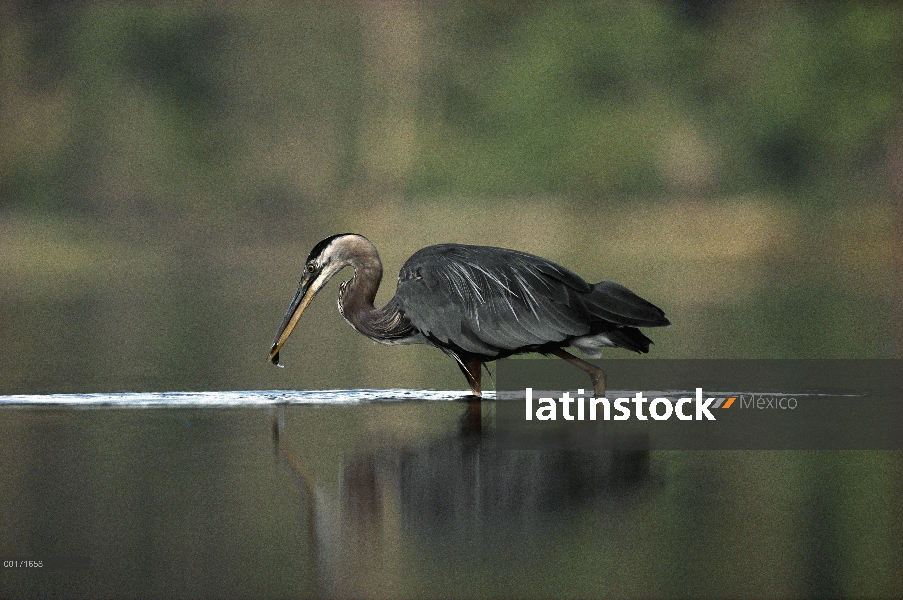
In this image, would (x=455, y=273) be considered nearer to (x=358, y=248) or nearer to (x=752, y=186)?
(x=358, y=248)

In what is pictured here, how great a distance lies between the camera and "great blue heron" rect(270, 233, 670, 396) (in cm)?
832

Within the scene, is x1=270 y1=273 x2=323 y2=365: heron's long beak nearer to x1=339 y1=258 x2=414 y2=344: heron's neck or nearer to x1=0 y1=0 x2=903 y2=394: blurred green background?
x1=339 y1=258 x2=414 y2=344: heron's neck

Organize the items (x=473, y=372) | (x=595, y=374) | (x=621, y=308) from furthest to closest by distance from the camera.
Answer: (x=473, y=372)
(x=595, y=374)
(x=621, y=308)

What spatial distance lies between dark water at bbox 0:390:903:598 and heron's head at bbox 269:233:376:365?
1.27 m

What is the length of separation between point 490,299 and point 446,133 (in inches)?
845

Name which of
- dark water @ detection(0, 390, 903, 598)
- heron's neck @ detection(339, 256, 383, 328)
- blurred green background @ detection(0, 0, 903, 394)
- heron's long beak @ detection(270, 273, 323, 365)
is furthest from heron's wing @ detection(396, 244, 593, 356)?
blurred green background @ detection(0, 0, 903, 394)

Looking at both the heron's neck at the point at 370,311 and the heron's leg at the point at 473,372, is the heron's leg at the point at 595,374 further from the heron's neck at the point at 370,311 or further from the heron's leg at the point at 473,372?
the heron's neck at the point at 370,311

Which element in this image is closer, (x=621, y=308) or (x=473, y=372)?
(x=621, y=308)

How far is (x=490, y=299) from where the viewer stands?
857cm

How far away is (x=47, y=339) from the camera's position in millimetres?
12164

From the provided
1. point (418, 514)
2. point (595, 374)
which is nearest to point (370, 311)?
point (595, 374)

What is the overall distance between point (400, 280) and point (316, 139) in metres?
21.3

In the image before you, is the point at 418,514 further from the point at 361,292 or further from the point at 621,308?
the point at 361,292

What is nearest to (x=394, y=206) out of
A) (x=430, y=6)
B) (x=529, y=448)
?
(x=430, y=6)
